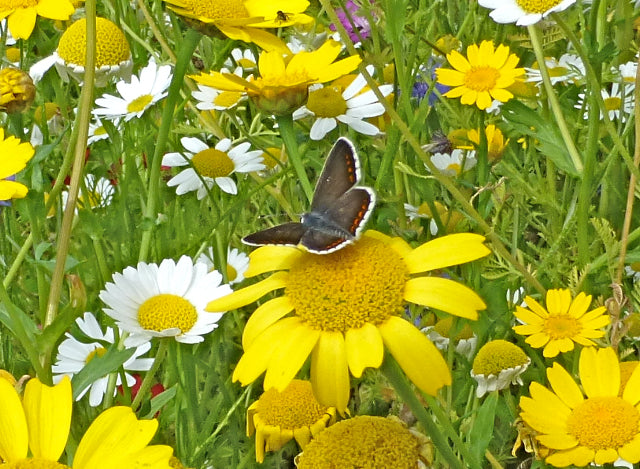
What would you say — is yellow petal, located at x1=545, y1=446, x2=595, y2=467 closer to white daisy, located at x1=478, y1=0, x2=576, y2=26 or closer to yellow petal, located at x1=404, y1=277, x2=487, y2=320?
yellow petal, located at x1=404, y1=277, x2=487, y2=320

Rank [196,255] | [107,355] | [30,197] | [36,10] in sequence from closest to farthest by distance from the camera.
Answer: [107,355]
[36,10]
[30,197]
[196,255]

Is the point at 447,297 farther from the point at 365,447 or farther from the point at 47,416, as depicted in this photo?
the point at 47,416

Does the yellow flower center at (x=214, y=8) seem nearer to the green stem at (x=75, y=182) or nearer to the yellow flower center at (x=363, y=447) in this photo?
the green stem at (x=75, y=182)

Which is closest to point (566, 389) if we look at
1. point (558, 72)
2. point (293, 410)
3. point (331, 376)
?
point (293, 410)

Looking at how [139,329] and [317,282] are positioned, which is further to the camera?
[139,329]

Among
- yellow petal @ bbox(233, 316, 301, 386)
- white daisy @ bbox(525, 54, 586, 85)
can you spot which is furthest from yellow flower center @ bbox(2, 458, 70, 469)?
white daisy @ bbox(525, 54, 586, 85)

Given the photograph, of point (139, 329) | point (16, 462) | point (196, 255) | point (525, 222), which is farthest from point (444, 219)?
point (16, 462)

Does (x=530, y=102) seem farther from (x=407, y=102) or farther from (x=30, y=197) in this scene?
(x=30, y=197)
